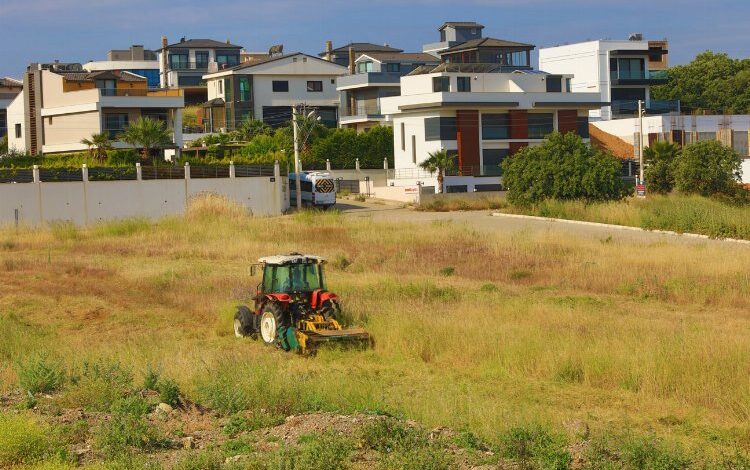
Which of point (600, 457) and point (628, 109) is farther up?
point (628, 109)

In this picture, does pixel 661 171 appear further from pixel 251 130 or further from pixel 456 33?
pixel 456 33

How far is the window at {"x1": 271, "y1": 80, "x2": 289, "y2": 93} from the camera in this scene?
104500 mm

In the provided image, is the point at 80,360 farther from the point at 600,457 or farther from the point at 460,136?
the point at 460,136

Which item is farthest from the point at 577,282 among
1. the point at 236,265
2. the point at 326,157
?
the point at 326,157

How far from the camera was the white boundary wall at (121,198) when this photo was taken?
5322cm

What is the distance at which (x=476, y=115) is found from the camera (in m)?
74.3

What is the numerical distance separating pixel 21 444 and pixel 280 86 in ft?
309

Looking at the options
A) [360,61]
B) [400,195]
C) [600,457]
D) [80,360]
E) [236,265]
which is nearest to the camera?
[600,457]

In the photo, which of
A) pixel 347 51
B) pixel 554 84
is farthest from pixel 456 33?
pixel 554 84

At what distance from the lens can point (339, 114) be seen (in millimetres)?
101875

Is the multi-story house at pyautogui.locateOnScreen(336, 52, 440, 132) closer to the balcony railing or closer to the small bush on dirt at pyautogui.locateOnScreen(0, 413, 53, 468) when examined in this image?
the balcony railing

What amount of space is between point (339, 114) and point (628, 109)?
84.1 feet

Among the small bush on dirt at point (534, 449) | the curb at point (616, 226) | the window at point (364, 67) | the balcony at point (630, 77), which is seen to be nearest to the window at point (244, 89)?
the window at point (364, 67)

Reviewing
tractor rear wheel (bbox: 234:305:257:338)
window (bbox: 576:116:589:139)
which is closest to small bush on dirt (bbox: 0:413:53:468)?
tractor rear wheel (bbox: 234:305:257:338)
